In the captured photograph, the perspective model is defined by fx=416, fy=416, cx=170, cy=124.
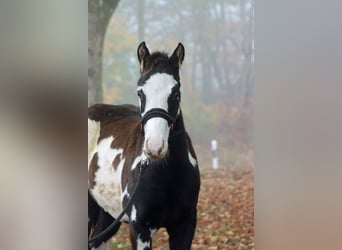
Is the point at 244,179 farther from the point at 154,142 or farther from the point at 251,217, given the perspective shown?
the point at 154,142

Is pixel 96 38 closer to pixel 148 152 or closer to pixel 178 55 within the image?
pixel 178 55

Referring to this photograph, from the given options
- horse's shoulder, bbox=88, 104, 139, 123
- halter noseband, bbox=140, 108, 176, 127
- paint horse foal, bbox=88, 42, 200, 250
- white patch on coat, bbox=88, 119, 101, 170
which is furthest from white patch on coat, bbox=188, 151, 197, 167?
white patch on coat, bbox=88, 119, 101, 170

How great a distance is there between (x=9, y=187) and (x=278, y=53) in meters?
1.12

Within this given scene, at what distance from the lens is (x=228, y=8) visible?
5.04 feet

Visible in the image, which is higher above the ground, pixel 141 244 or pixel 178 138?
pixel 178 138

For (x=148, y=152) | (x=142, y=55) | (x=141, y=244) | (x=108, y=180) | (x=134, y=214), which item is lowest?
(x=141, y=244)

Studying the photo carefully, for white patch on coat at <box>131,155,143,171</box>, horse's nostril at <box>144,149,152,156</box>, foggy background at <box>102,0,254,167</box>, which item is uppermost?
foggy background at <box>102,0,254,167</box>

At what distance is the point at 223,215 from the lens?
60.1 inches

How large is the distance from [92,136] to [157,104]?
0.29m

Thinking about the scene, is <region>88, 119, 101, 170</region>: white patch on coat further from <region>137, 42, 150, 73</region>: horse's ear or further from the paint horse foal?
<region>137, 42, 150, 73</region>: horse's ear

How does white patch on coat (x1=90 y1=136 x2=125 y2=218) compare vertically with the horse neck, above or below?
below

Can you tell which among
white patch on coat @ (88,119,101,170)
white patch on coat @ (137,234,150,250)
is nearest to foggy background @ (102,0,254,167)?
white patch on coat @ (88,119,101,170)

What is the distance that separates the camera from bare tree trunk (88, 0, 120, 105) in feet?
5.03

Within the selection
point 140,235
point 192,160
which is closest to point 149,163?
point 192,160
